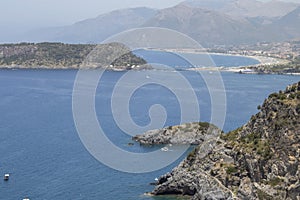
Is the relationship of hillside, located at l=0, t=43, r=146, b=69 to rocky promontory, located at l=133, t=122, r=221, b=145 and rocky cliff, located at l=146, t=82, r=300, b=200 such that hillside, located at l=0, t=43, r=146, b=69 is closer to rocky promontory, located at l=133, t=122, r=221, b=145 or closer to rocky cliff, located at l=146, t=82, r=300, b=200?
rocky promontory, located at l=133, t=122, r=221, b=145

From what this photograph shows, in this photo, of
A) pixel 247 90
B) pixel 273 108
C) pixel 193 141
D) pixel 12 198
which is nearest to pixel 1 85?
pixel 247 90

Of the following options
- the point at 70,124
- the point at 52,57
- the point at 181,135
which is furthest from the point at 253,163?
the point at 52,57

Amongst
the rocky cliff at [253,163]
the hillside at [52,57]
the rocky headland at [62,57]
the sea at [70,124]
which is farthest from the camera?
the hillside at [52,57]

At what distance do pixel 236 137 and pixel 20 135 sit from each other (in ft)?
70.1

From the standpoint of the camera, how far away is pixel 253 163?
2492cm

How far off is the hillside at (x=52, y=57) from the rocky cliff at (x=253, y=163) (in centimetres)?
6745

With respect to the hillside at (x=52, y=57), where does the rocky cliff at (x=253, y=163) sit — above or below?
below

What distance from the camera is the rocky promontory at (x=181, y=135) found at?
40.2 metres

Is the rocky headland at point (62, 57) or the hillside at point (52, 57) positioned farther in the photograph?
the hillside at point (52, 57)

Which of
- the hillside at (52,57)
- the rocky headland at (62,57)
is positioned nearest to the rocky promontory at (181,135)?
the rocky headland at (62,57)

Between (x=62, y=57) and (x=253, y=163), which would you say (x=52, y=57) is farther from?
(x=253, y=163)

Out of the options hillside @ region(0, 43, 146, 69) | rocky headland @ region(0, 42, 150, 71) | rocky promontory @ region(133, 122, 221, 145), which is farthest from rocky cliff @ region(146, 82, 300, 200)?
hillside @ region(0, 43, 146, 69)

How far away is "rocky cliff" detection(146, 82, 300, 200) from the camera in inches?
933

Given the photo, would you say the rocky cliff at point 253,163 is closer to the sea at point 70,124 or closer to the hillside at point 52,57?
the sea at point 70,124
